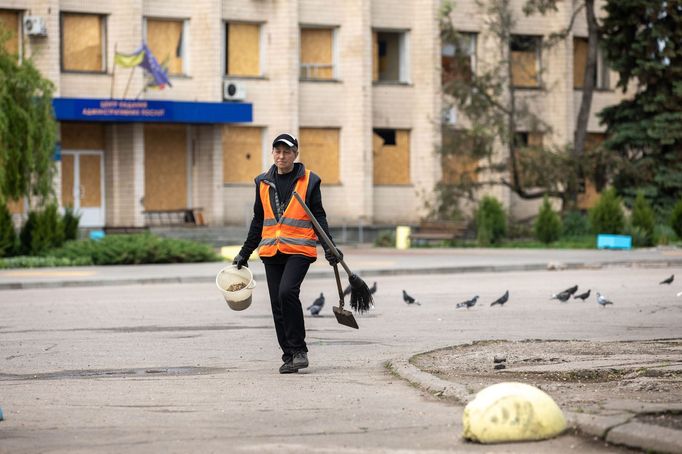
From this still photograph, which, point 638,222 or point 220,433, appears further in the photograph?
point 638,222

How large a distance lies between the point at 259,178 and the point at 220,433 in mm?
4054

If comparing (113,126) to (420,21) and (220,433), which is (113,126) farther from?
(220,433)

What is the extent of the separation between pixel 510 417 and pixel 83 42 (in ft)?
129

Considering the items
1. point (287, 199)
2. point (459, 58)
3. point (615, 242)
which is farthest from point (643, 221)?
point (287, 199)

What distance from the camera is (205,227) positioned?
47.0 metres

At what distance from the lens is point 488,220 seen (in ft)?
141

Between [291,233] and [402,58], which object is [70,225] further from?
[291,233]

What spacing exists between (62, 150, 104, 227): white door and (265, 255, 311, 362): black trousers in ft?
114

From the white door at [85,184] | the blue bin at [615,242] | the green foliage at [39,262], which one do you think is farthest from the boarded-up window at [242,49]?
the green foliage at [39,262]

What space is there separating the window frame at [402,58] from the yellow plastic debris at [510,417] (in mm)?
42390

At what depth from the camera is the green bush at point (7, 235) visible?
35156mm

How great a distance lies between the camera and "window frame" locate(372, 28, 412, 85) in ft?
167

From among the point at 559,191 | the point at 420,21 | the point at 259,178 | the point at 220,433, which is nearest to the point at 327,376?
the point at 259,178

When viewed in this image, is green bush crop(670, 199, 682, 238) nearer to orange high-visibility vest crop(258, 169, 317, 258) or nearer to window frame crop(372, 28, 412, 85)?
window frame crop(372, 28, 412, 85)
